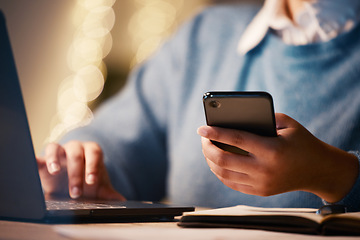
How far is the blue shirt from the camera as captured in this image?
30.5 inches

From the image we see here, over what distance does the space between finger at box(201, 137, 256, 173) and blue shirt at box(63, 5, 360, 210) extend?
233mm

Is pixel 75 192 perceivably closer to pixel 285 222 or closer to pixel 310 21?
pixel 285 222

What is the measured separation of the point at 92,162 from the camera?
0.63 m

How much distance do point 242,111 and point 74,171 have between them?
12.4 inches

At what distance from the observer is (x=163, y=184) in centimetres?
103

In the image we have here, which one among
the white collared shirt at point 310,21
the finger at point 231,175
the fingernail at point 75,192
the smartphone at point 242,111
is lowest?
the fingernail at point 75,192

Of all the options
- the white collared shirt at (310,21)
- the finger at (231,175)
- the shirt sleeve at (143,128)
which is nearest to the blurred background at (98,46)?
the shirt sleeve at (143,128)

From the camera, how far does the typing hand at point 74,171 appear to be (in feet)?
1.98

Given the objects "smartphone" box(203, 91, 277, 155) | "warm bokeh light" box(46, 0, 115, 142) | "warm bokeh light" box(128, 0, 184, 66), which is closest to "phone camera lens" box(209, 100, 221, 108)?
"smartphone" box(203, 91, 277, 155)

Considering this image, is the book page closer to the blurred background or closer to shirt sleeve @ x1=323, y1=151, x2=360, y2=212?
shirt sleeve @ x1=323, y1=151, x2=360, y2=212

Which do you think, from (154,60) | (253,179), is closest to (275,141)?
(253,179)

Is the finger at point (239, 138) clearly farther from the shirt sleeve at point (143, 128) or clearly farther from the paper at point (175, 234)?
the shirt sleeve at point (143, 128)

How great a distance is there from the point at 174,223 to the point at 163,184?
→ 609mm

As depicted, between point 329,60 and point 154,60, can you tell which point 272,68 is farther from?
point 154,60
